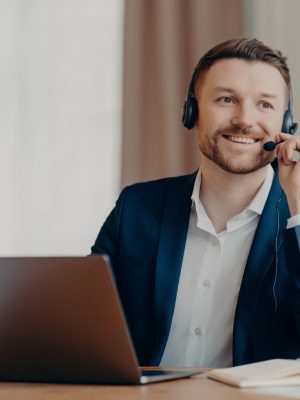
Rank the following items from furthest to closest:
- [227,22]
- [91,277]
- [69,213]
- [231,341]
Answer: [69,213]
[227,22]
[231,341]
[91,277]

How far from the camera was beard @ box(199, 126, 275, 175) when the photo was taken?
1990 millimetres

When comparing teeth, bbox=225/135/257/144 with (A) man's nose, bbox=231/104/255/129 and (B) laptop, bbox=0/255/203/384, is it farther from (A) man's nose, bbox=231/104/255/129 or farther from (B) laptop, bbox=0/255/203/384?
(B) laptop, bbox=0/255/203/384

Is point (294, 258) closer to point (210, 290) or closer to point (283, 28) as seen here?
point (210, 290)

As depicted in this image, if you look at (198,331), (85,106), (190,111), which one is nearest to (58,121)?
(85,106)

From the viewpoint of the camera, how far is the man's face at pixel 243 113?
1988 mm

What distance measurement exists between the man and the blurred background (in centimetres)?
92

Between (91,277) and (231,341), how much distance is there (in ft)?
2.55

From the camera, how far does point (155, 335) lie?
1904 millimetres

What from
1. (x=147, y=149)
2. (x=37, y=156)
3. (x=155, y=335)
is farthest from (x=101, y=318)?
(x=37, y=156)

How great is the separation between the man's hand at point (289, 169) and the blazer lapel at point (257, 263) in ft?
0.21

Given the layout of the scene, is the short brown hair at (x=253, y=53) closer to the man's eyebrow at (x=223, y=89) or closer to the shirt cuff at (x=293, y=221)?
the man's eyebrow at (x=223, y=89)

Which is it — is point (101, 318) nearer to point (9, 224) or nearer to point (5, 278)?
point (5, 278)

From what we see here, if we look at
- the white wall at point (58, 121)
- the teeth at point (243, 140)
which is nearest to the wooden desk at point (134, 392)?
the teeth at point (243, 140)

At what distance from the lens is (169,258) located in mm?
1963
